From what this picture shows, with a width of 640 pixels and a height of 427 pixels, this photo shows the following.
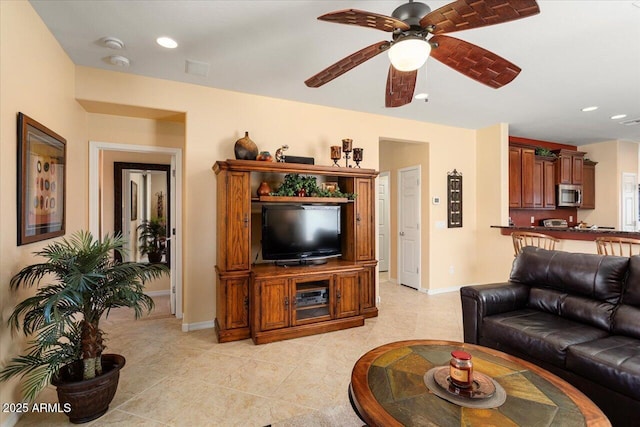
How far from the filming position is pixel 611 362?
1.82 meters

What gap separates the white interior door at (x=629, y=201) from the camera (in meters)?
6.29

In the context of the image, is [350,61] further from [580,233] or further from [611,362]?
[580,233]

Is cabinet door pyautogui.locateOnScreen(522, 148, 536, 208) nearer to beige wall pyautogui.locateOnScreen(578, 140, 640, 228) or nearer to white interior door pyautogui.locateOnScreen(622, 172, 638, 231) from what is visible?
beige wall pyautogui.locateOnScreen(578, 140, 640, 228)

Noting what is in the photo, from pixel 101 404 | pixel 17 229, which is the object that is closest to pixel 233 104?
pixel 17 229

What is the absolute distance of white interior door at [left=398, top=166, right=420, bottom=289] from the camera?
211 inches

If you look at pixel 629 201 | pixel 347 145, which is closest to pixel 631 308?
pixel 347 145

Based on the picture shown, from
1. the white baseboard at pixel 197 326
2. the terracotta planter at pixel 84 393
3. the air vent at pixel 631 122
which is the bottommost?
the white baseboard at pixel 197 326

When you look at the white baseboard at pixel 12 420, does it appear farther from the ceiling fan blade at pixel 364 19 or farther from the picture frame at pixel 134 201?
the picture frame at pixel 134 201

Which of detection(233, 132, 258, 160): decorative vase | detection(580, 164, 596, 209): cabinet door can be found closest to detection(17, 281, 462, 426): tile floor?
detection(233, 132, 258, 160): decorative vase

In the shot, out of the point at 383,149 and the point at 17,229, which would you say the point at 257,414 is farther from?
the point at 383,149

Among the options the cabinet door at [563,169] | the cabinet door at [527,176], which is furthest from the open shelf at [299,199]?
the cabinet door at [563,169]

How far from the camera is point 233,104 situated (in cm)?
373

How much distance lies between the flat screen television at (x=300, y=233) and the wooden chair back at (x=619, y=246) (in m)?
2.99

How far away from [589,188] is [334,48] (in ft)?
22.3
